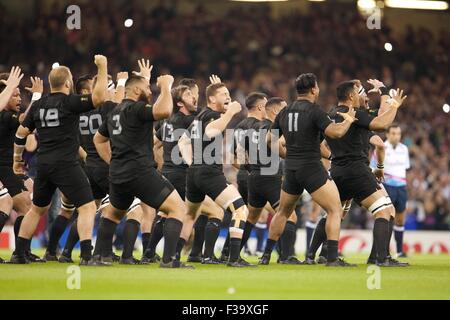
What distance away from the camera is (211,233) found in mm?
14750

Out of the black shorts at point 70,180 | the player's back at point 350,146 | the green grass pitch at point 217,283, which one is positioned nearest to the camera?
the green grass pitch at point 217,283

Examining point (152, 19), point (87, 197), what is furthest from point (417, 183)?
point (87, 197)

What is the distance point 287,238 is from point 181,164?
213 cm

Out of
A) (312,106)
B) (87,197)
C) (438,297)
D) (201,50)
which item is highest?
(201,50)

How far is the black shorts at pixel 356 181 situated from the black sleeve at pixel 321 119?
1.17 m

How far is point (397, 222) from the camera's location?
1875cm

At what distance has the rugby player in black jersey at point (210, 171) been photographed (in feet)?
44.3

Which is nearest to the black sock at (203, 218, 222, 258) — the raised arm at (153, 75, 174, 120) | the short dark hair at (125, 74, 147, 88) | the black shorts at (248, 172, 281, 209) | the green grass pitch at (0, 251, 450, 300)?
the black shorts at (248, 172, 281, 209)

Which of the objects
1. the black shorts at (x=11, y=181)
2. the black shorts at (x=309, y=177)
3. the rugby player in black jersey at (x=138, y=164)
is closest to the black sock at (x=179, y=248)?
the rugby player in black jersey at (x=138, y=164)

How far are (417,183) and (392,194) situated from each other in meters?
8.33

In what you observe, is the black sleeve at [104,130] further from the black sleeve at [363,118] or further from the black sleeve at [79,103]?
the black sleeve at [363,118]

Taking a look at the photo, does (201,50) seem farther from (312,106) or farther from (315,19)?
(312,106)

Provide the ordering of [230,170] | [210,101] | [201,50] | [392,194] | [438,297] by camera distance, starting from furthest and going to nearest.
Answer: [201,50] < [230,170] < [392,194] < [210,101] < [438,297]

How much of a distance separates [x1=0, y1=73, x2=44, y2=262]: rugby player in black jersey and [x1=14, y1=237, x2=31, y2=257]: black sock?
31cm
